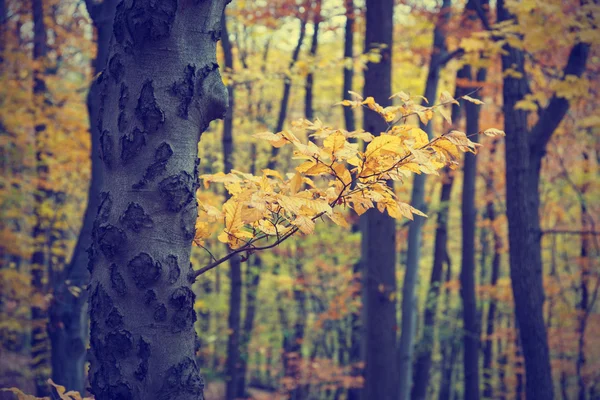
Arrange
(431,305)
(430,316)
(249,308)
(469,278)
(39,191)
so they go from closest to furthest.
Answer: (469,278) < (39,191) < (431,305) < (430,316) < (249,308)

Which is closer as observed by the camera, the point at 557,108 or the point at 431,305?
the point at 557,108

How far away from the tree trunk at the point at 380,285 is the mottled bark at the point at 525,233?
135cm

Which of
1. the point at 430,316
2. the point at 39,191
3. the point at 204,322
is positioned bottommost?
the point at 204,322

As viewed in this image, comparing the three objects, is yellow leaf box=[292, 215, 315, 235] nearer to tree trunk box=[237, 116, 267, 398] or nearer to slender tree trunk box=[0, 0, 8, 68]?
tree trunk box=[237, 116, 267, 398]

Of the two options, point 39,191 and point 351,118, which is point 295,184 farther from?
point 39,191

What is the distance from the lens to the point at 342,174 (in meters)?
1.89

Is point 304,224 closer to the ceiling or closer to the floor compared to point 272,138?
closer to the floor

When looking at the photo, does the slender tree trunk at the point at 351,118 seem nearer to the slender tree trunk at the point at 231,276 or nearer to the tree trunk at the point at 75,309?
the slender tree trunk at the point at 231,276

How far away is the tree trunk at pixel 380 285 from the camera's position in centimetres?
523

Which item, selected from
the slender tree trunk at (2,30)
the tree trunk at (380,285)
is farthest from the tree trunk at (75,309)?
the slender tree trunk at (2,30)

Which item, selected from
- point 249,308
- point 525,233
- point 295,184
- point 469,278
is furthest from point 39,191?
point 295,184

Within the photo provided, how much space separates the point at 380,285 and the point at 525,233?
171 centimetres

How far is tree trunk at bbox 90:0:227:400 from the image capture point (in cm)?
168

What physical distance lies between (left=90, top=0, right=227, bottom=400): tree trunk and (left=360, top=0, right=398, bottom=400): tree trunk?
364 cm
